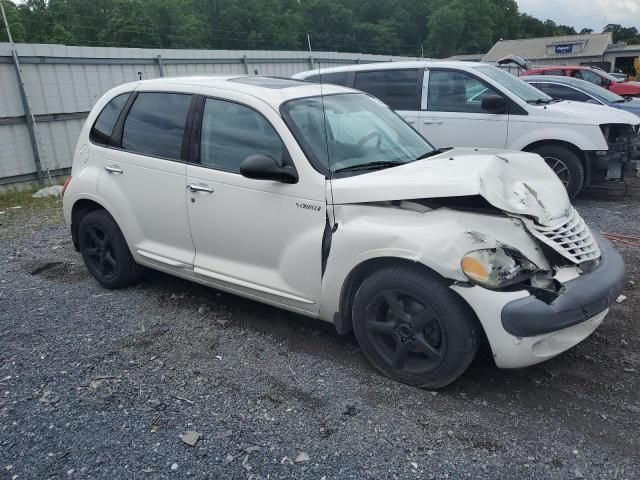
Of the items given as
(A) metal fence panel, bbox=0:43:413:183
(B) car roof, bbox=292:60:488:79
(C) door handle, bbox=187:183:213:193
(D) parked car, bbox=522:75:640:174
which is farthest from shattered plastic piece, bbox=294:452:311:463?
(D) parked car, bbox=522:75:640:174

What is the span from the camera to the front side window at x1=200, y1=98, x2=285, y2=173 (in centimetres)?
382

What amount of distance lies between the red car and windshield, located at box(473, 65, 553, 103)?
306 inches

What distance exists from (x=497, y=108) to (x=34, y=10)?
3726cm

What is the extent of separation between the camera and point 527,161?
12.7 feet

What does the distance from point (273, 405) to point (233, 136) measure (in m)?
1.92

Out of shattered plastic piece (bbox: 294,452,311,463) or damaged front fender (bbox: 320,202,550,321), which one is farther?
damaged front fender (bbox: 320,202,550,321)

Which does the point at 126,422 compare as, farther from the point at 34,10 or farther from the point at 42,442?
the point at 34,10

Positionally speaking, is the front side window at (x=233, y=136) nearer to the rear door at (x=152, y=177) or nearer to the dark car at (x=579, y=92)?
the rear door at (x=152, y=177)

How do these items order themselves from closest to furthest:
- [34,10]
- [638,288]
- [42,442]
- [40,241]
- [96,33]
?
[42,442] → [638,288] → [40,241] → [34,10] → [96,33]

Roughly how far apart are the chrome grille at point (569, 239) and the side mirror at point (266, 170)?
1485 millimetres

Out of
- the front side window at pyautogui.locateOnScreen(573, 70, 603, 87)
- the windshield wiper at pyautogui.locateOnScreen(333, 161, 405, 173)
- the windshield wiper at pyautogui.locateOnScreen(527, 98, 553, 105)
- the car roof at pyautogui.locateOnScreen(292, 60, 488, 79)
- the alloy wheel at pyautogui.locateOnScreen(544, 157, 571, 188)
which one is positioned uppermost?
the car roof at pyautogui.locateOnScreen(292, 60, 488, 79)

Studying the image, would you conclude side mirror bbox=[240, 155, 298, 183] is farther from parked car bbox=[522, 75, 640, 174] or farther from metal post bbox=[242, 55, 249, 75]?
metal post bbox=[242, 55, 249, 75]

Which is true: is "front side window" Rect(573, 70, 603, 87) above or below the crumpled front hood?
below

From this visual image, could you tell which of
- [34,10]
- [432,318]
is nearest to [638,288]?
[432,318]
